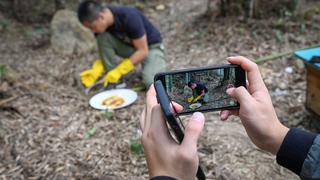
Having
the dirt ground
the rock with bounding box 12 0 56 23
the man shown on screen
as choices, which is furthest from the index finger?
the rock with bounding box 12 0 56 23

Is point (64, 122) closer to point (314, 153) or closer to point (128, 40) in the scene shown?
point (128, 40)

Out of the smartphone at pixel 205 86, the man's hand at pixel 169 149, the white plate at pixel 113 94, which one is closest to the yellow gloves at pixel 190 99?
the smartphone at pixel 205 86

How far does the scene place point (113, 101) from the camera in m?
3.35

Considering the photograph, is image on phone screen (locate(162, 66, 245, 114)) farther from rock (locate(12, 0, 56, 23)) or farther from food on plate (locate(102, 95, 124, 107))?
rock (locate(12, 0, 56, 23))

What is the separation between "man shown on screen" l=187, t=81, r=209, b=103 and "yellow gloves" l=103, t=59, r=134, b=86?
217 centimetres

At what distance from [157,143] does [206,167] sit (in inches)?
55.2

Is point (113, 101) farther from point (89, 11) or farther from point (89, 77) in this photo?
point (89, 11)

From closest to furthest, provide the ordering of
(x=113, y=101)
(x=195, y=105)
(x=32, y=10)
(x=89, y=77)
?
(x=195, y=105)
(x=113, y=101)
(x=89, y=77)
(x=32, y=10)

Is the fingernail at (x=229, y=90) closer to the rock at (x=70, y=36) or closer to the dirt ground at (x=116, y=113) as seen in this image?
the dirt ground at (x=116, y=113)

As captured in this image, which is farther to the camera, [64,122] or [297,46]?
[297,46]

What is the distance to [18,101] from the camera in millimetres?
3309

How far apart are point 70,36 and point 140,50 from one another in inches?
57.0

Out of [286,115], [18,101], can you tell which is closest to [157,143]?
[286,115]

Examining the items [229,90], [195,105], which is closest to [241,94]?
[229,90]
